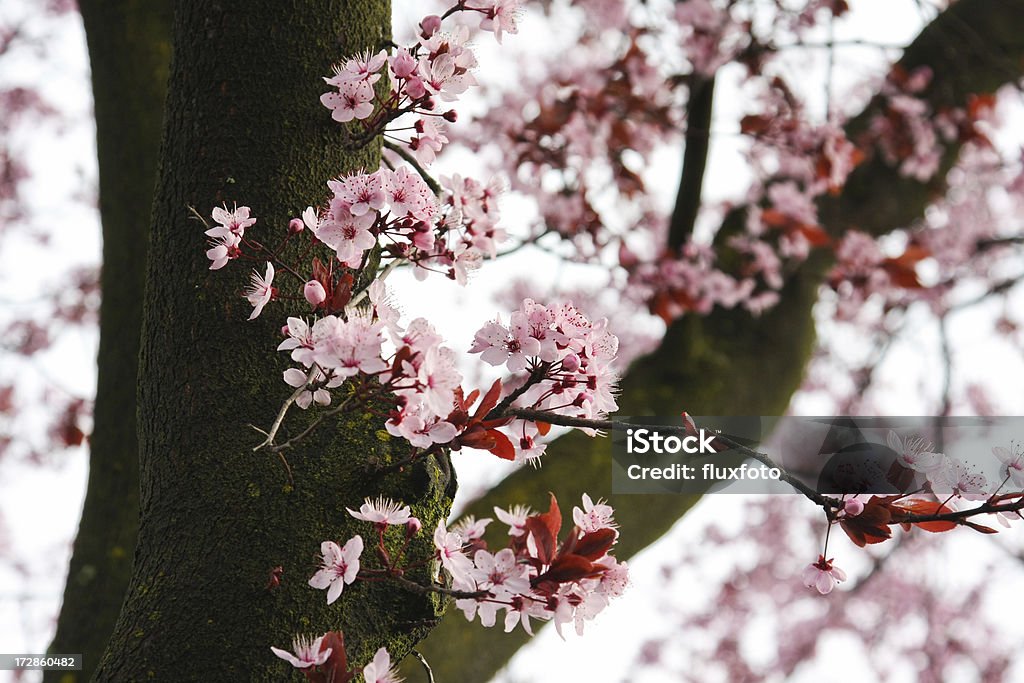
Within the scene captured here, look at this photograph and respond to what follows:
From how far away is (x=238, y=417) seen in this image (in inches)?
38.7

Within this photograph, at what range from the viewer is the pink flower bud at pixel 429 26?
1061 millimetres

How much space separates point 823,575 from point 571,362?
0.39 m

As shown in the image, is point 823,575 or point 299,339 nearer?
point 299,339

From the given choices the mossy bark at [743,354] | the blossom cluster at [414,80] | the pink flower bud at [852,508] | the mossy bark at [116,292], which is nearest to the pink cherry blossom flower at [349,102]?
the blossom cluster at [414,80]

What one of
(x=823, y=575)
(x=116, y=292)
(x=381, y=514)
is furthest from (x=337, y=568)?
(x=116, y=292)

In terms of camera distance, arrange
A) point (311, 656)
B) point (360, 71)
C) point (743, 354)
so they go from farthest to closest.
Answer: point (743, 354)
point (360, 71)
point (311, 656)

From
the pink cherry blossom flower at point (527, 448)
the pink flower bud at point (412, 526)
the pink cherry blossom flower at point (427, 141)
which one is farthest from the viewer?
the pink cherry blossom flower at point (427, 141)

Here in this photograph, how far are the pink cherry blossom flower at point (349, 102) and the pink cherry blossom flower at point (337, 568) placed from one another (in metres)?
0.53

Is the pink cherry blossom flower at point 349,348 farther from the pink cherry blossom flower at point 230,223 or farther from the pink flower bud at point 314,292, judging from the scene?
the pink cherry blossom flower at point 230,223

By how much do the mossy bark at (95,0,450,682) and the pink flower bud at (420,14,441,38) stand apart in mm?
169

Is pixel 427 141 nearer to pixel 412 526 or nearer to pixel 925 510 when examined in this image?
pixel 412 526

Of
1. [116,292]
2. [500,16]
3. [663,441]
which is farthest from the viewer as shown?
[116,292]

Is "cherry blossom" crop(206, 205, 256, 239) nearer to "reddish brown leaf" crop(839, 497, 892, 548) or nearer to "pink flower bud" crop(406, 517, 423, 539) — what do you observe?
"pink flower bud" crop(406, 517, 423, 539)

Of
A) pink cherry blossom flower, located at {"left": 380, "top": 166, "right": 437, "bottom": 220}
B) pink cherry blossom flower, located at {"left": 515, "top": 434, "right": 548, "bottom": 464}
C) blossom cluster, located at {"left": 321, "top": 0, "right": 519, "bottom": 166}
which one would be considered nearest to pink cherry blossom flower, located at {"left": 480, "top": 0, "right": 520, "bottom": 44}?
blossom cluster, located at {"left": 321, "top": 0, "right": 519, "bottom": 166}
